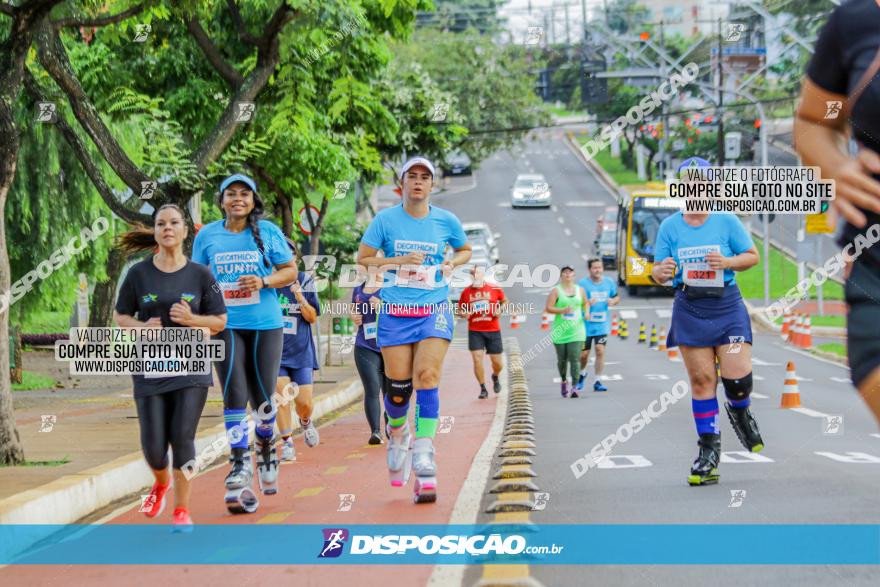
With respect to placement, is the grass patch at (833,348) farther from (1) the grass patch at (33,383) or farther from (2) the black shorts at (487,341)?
(1) the grass patch at (33,383)

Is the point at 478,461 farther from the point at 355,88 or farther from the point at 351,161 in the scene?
the point at 351,161

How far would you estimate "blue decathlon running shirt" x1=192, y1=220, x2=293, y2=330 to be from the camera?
29.9ft

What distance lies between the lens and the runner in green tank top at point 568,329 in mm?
19250

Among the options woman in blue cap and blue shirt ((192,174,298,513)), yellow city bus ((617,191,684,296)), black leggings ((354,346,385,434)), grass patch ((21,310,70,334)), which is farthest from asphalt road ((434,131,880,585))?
yellow city bus ((617,191,684,296))

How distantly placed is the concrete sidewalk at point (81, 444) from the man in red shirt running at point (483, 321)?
230 cm

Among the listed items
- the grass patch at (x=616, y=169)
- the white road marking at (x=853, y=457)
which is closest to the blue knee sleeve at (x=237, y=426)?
the white road marking at (x=853, y=457)

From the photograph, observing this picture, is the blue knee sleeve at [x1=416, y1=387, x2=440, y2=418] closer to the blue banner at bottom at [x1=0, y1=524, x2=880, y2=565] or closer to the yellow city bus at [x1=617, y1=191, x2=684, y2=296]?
the blue banner at bottom at [x1=0, y1=524, x2=880, y2=565]

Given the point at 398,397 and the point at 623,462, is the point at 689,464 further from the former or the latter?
the point at 398,397

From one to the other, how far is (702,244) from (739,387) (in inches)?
39.1

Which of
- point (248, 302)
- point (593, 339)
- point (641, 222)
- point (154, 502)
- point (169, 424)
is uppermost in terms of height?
point (641, 222)

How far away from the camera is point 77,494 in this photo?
374 inches

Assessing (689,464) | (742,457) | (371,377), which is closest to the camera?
(689,464)

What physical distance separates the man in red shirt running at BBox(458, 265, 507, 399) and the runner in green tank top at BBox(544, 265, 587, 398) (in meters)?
0.84

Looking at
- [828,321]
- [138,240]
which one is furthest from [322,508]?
[828,321]
